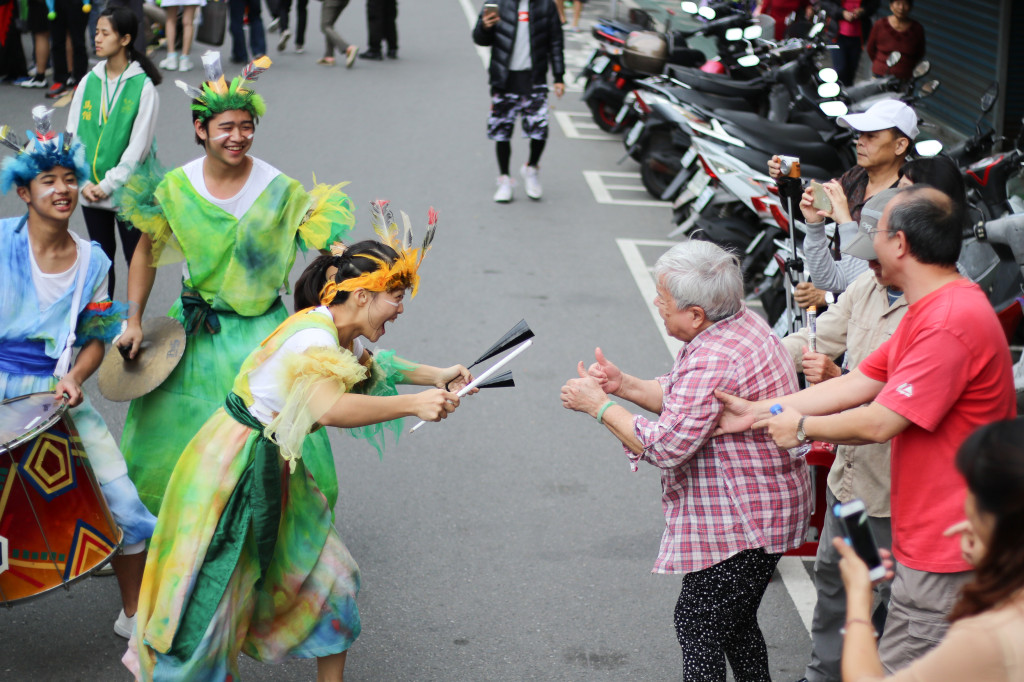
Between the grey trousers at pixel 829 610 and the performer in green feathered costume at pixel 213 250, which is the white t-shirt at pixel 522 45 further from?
the grey trousers at pixel 829 610

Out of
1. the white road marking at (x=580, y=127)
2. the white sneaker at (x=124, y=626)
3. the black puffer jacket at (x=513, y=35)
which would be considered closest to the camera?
the white sneaker at (x=124, y=626)

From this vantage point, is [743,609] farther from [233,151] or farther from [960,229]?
[233,151]

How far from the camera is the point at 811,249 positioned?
4383mm

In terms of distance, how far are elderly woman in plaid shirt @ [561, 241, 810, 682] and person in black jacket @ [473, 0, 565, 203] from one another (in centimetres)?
667

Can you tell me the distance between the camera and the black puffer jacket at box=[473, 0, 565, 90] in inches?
372

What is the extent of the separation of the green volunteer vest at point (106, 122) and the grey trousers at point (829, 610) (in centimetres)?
426

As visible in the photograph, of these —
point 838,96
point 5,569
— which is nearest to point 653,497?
point 5,569

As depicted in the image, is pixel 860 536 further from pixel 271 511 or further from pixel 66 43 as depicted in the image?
pixel 66 43

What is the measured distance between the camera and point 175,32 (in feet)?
47.0

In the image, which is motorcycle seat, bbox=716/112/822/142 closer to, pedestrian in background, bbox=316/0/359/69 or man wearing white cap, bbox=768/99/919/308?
man wearing white cap, bbox=768/99/919/308

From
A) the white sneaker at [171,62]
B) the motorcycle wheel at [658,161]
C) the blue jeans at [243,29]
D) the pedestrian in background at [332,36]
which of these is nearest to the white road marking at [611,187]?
the motorcycle wheel at [658,161]

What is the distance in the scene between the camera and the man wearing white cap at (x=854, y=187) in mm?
4367

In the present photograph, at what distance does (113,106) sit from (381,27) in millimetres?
10300

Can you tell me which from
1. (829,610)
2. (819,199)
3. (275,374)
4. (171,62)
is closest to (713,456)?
Result: (829,610)
